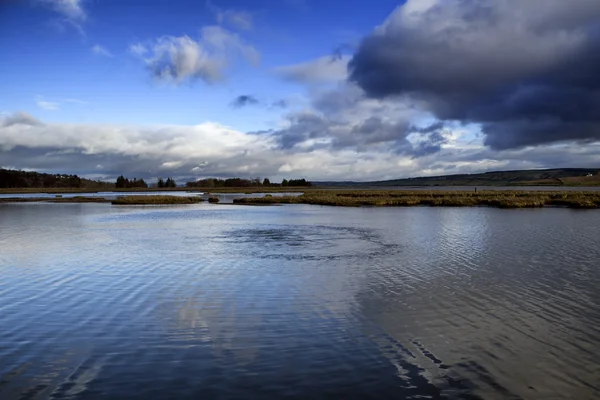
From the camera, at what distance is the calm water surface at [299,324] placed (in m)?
7.75

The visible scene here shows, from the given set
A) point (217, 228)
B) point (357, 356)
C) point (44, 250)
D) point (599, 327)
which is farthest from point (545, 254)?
point (44, 250)

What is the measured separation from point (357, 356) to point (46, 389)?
5644mm

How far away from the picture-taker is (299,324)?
11.2 metres

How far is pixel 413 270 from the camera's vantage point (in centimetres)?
1855

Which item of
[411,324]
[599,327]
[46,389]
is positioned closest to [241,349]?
[46,389]

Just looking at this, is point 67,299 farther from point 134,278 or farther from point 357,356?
point 357,356

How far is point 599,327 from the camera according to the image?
10.8m

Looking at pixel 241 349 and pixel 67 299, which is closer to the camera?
pixel 241 349

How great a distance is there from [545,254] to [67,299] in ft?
70.6

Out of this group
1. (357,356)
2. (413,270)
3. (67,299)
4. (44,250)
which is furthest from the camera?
(44,250)

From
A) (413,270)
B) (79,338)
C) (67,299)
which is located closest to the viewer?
(79,338)

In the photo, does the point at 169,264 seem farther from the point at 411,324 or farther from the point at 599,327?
the point at 599,327

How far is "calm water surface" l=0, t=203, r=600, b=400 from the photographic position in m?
7.75

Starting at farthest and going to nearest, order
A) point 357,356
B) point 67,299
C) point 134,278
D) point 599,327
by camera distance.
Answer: point 134,278 < point 67,299 < point 599,327 < point 357,356
